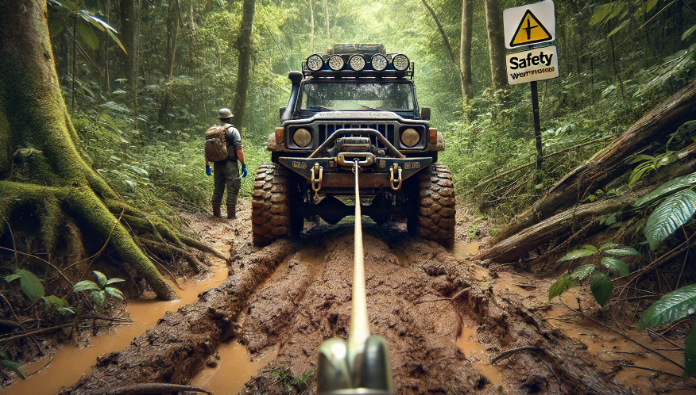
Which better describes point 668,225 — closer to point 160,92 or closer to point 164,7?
point 160,92

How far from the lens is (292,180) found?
479 centimetres

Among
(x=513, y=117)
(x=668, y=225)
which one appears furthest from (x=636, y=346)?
(x=513, y=117)

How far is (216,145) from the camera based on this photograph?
242 inches

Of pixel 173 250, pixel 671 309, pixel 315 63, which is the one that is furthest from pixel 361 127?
pixel 671 309

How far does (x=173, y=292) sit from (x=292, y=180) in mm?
2028

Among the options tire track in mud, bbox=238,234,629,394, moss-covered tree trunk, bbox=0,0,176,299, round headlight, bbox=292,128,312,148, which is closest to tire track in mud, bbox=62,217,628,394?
tire track in mud, bbox=238,234,629,394

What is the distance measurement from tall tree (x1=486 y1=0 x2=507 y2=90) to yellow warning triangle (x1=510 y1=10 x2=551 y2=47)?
→ 4.37 m

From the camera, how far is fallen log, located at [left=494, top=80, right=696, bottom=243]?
123 inches

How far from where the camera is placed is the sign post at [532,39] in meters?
4.00

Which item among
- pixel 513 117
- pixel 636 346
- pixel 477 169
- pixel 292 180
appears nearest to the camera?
pixel 636 346

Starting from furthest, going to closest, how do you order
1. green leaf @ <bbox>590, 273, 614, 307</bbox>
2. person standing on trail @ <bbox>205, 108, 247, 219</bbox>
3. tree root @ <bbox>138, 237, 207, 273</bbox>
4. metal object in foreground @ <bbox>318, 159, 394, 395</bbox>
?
person standing on trail @ <bbox>205, 108, 247, 219</bbox> < tree root @ <bbox>138, 237, 207, 273</bbox> < green leaf @ <bbox>590, 273, 614, 307</bbox> < metal object in foreground @ <bbox>318, 159, 394, 395</bbox>

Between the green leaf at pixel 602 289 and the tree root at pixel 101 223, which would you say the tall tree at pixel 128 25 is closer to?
the tree root at pixel 101 223

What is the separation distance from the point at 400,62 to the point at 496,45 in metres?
4.35

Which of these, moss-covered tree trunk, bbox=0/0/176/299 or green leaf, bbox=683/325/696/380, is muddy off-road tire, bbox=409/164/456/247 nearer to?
moss-covered tree trunk, bbox=0/0/176/299
